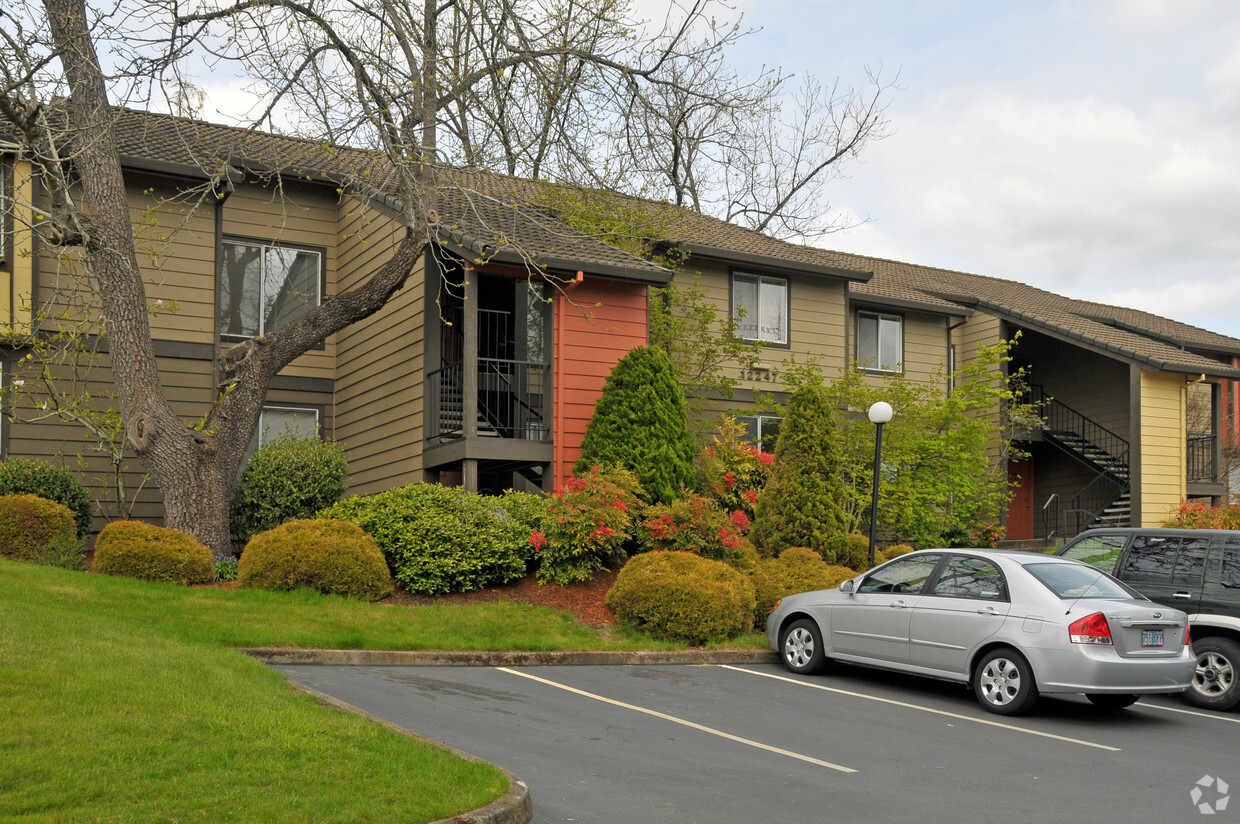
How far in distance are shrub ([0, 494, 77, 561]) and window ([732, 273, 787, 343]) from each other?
44.3 ft

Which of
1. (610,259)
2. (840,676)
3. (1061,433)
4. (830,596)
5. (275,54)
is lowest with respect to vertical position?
(840,676)

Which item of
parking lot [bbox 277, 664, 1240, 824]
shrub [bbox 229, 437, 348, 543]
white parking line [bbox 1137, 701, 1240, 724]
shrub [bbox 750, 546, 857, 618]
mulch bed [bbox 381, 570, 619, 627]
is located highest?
shrub [bbox 229, 437, 348, 543]

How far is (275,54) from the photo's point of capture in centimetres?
1485

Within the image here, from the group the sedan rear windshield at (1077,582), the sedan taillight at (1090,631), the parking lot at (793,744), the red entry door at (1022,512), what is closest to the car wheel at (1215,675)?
the parking lot at (793,744)

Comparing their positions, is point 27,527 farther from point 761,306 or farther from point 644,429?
point 761,306

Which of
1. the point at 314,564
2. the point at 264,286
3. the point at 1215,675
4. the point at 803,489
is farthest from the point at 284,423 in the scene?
the point at 1215,675

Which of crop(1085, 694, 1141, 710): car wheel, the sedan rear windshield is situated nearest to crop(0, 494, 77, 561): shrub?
the sedan rear windshield

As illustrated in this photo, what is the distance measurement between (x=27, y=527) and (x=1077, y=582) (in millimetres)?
12148

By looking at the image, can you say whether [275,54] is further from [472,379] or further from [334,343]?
[334,343]

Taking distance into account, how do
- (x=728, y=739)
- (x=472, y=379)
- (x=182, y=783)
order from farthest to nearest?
(x=472, y=379)
(x=728, y=739)
(x=182, y=783)

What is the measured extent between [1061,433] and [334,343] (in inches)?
697

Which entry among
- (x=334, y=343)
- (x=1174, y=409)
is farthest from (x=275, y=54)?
(x=1174, y=409)

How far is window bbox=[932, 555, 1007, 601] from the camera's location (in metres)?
10.7

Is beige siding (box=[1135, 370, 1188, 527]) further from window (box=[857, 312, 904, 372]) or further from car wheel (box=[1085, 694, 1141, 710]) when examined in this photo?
car wheel (box=[1085, 694, 1141, 710])
